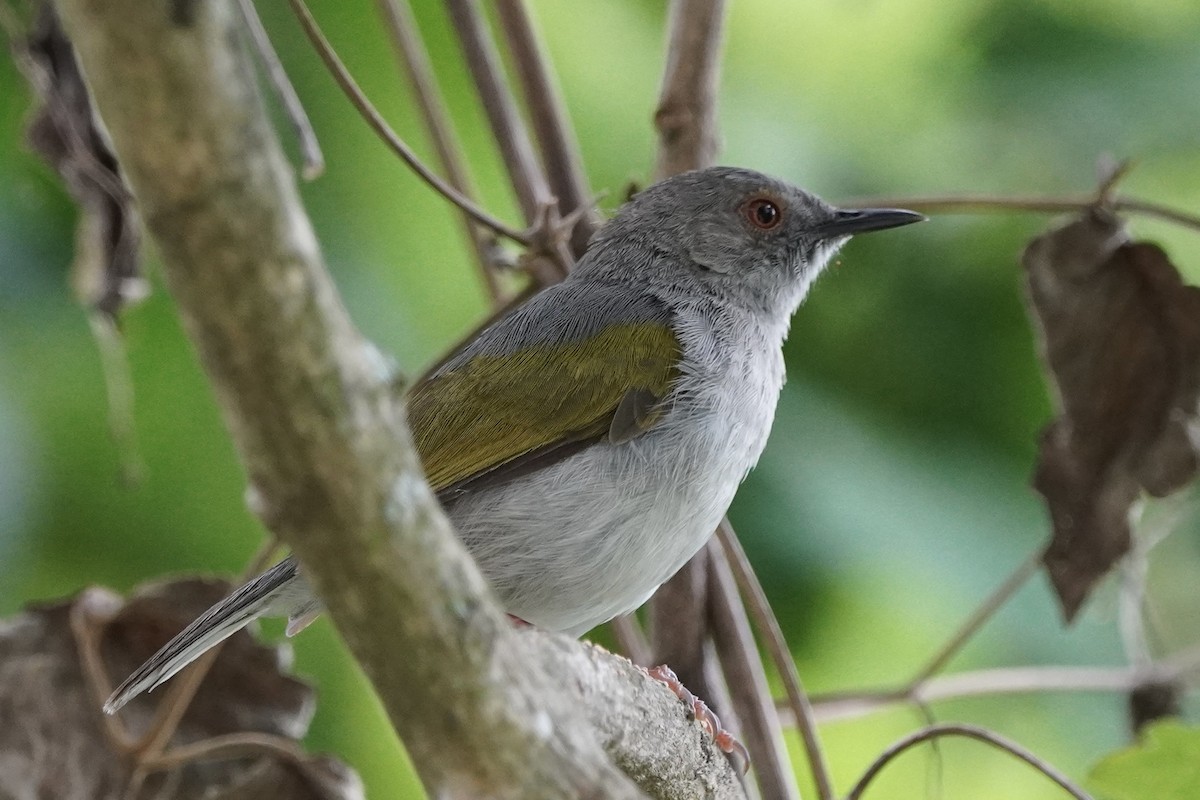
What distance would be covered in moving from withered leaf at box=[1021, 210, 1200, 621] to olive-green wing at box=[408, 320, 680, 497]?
3.35 feet

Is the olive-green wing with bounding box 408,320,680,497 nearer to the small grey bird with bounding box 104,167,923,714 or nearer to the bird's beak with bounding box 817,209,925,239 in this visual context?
the small grey bird with bounding box 104,167,923,714

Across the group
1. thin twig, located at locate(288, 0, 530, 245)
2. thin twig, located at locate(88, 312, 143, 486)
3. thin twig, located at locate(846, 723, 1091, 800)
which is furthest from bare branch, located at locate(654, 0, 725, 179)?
thin twig, located at locate(846, 723, 1091, 800)

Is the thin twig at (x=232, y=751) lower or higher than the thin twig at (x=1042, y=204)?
lower

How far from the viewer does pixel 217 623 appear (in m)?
2.72

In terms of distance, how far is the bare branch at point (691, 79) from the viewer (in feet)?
11.9

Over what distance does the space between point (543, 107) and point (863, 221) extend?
0.97 metres

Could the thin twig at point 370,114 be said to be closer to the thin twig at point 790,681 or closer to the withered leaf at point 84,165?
the withered leaf at point 84,165

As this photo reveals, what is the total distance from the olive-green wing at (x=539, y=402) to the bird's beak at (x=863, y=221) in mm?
727

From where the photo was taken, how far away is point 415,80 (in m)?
3.81

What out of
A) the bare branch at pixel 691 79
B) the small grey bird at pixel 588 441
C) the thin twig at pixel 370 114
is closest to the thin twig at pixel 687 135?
the bare branch at pixel 691 79

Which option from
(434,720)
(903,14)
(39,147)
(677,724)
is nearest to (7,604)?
(39,147)

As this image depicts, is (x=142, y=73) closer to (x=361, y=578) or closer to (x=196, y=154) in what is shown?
(x=196, y=154)

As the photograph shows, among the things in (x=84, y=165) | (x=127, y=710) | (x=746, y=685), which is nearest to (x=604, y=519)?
(x=746, y=685)

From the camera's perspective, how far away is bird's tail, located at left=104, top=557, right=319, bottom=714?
271cm
